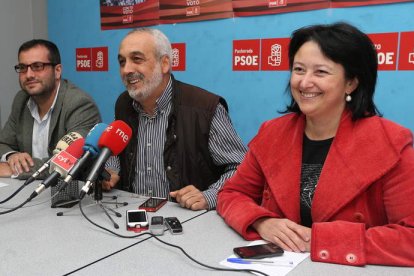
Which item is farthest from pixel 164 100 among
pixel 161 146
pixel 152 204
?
pixel 152 204

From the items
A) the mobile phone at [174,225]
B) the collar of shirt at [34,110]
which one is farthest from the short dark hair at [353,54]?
the collar of shirt at [34,110]

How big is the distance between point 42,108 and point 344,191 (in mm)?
1992

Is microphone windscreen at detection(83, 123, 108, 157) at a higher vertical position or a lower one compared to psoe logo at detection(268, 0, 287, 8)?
lower

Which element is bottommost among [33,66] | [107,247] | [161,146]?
[107,247]

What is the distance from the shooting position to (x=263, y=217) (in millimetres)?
1321

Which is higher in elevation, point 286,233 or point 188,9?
point 188,9

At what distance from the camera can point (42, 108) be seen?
2.58 m

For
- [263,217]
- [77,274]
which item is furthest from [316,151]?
[77,274]

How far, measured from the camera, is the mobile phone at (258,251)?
115 centimetres

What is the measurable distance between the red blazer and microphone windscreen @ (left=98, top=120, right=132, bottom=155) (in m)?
0.42

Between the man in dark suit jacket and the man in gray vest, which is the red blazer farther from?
the man in dark suit jacket

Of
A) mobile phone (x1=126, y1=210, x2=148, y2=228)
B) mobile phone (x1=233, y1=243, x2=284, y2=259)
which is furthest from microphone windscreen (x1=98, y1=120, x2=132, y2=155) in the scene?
mobile phone (x1=233, y1=243, x2=284, y2=259)

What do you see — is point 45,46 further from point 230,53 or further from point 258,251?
point 258,251

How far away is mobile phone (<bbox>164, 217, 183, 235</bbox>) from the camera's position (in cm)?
134
